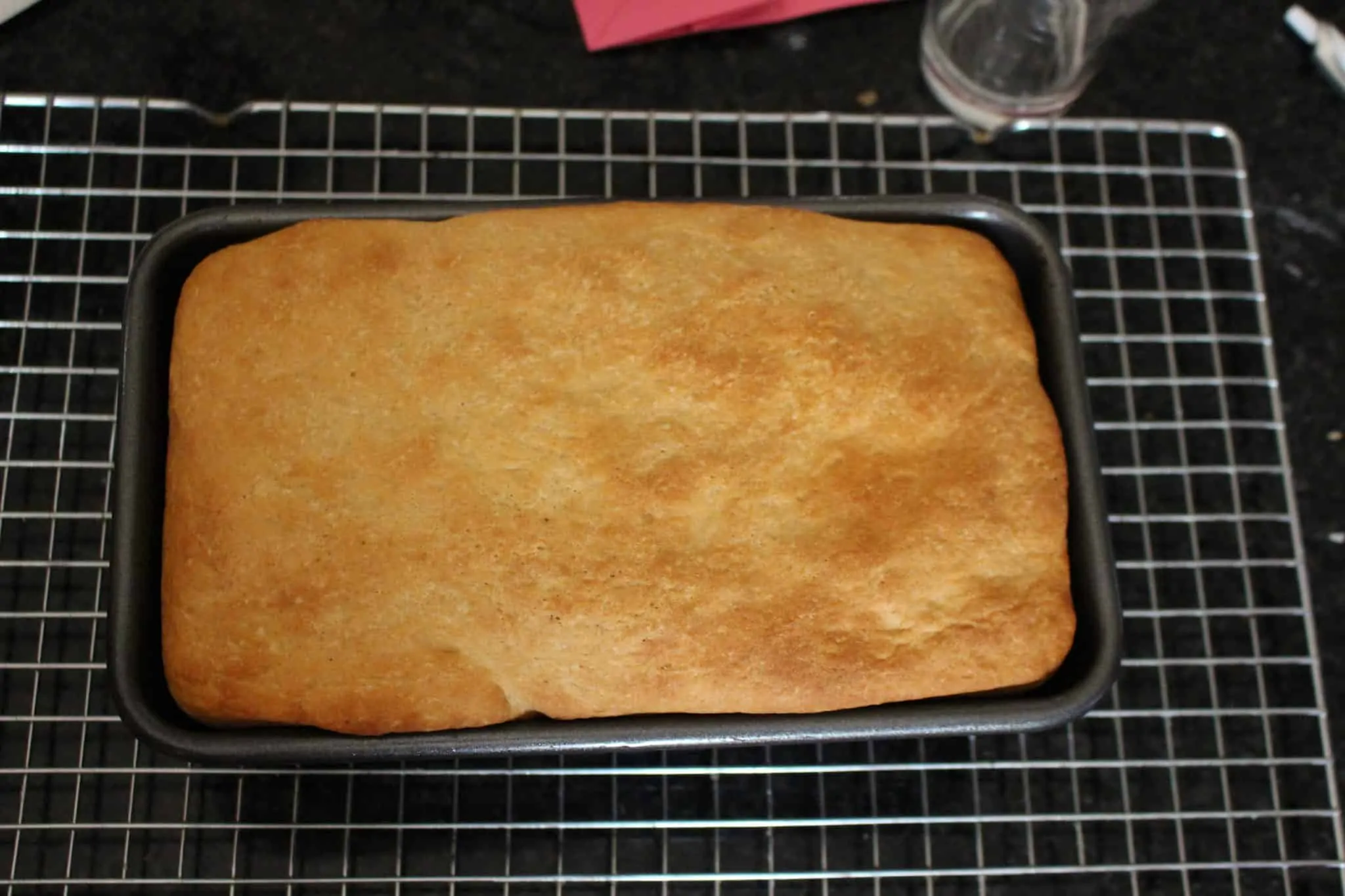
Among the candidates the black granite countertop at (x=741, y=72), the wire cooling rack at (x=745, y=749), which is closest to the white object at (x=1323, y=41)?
the black granite countertop at (x=741, y=72)

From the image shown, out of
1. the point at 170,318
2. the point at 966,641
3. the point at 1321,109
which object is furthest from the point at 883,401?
the point at 1321,109

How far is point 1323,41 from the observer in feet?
4.87

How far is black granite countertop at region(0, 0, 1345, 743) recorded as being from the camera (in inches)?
56.2

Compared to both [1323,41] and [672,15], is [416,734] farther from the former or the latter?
[1323,41]

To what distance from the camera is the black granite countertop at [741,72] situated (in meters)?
1.43

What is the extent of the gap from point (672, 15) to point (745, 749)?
96 cm

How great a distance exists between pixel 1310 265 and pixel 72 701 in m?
1.65

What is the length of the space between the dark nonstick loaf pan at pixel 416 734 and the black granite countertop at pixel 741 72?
0.40m

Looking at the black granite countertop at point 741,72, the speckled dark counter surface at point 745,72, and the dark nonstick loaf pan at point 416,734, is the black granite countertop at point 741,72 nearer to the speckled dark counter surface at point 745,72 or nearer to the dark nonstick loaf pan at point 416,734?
the speckled dark counter surface at point 745,72

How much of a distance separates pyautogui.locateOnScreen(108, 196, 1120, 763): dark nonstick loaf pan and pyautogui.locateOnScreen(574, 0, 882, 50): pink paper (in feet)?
1.52

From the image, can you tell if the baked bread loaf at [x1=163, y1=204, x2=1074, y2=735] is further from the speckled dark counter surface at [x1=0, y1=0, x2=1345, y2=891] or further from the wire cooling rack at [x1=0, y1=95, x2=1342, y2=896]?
the speckled dark counter surface at [x1=0, y1=0, x2=1345, y2=891]

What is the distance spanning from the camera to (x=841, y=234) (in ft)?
3.73

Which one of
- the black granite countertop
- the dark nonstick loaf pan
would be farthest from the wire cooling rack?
the dark nonstick loaf pan

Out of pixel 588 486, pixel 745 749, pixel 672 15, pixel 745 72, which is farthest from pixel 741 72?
pixel 745 749
